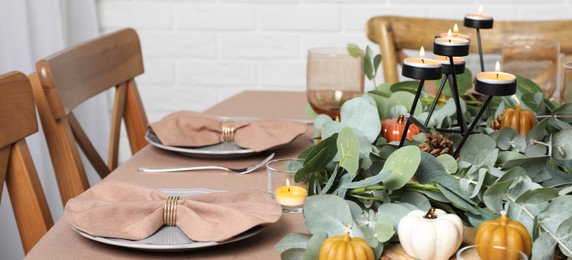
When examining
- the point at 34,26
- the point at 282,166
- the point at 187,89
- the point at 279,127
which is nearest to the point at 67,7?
the point at 34,26

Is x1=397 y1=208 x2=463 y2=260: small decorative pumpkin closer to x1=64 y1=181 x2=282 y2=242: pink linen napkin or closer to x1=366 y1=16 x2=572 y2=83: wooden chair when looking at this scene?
x1=64 y1=181 x2=282 y2=242: pink linen napkin

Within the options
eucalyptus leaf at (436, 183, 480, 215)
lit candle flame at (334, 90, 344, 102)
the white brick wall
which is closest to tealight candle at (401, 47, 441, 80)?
eucalyptus leaf at (436, 183, 480, 215)

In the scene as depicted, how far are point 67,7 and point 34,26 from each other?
260 mm

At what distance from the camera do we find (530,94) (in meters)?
1.03

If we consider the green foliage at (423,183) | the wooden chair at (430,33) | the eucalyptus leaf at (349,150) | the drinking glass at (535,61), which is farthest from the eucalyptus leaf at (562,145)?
the wooden chair at (430,33)

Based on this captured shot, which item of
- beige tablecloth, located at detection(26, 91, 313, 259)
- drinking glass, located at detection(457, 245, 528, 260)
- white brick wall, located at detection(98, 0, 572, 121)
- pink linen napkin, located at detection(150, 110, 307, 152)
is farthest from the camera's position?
white brick wall, located at detection(98, 0, 572, 121)

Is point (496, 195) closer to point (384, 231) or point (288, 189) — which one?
point (384, 231)

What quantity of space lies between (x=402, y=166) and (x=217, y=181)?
35 centimetres

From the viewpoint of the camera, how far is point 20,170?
104 centimetres

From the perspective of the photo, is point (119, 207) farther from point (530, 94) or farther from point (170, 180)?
point (530, 94)

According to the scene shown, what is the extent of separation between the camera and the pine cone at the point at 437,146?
0.82 meters

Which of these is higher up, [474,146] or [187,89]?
[474,146]

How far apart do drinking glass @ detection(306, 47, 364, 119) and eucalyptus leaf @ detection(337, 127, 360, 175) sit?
425 millimetres

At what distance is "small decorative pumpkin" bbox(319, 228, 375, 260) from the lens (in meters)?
0.61
